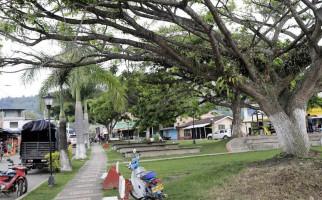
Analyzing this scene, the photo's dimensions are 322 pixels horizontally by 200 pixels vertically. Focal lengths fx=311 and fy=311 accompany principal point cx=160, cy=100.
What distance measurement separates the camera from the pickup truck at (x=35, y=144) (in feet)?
49.3

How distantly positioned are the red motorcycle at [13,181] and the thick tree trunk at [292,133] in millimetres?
7482

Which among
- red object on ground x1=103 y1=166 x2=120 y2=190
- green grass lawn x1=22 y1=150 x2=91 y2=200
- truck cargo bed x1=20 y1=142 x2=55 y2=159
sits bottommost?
green grass lawn x1=22 y1=150 x2=91 y2=200

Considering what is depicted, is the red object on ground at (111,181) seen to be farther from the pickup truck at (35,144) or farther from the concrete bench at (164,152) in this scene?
the concrete bench at (164,152)

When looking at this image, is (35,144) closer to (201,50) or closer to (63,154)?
(63,154)

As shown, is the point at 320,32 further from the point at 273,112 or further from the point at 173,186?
the point at 173,186

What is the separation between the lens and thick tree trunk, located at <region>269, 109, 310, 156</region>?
865 cm

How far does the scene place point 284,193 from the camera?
5785 mm

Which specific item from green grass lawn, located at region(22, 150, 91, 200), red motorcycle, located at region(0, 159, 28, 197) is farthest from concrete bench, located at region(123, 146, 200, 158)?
red motorcycle, located at region(0, 159, 28, 197)

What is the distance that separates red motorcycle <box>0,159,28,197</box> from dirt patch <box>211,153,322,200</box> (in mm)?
5633

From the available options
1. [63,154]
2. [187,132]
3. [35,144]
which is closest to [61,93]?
[63,154]

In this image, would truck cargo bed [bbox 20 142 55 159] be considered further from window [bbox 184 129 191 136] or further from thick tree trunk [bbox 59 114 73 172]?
window [bbox 184 129 191 136]

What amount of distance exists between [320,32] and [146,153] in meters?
13.5

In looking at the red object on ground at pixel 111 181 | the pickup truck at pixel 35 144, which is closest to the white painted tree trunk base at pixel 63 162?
the pickup truck at pixel 35 144

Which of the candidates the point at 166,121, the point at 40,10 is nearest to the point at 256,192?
the point at 40,10
